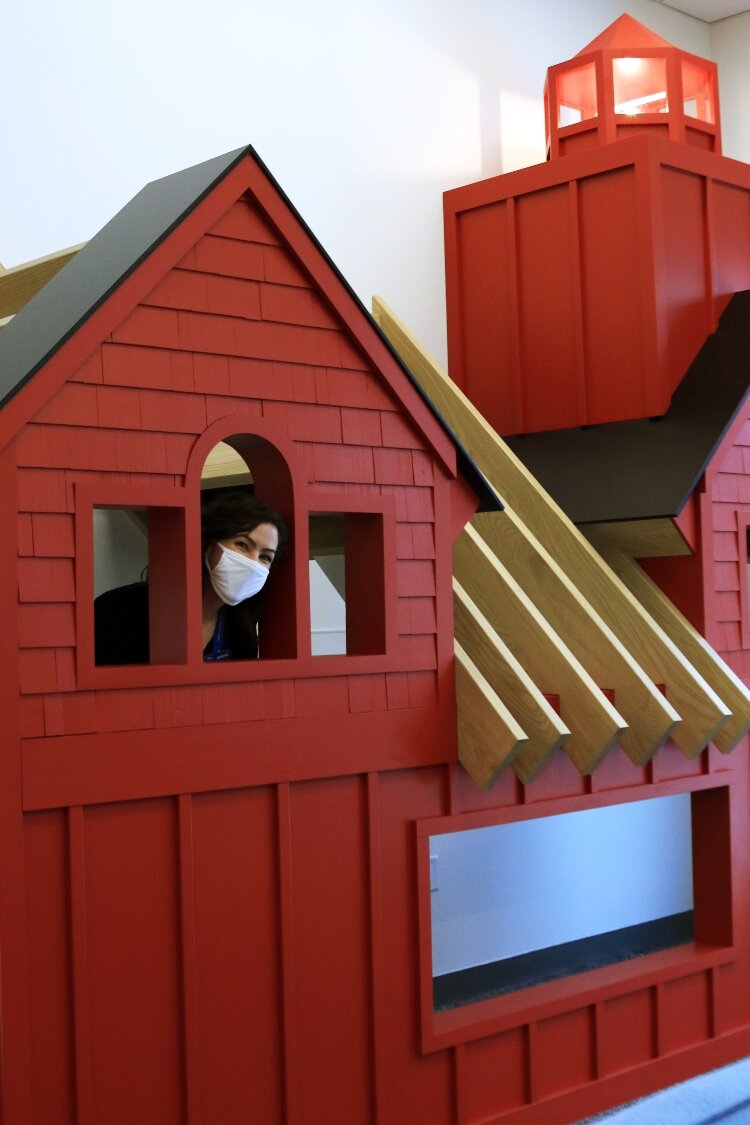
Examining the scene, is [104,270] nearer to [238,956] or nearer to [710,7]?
[238,956]

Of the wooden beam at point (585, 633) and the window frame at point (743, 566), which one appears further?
the window frame at point (743, 566)

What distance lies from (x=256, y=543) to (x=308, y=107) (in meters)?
2.60

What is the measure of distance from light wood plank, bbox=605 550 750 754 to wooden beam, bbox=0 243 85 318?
232 centimetres

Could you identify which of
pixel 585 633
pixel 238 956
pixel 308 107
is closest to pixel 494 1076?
pixel 238 956

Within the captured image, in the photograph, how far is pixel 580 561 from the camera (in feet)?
15.0

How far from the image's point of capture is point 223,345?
11.0 ft

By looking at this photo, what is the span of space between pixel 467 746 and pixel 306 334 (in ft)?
4.12

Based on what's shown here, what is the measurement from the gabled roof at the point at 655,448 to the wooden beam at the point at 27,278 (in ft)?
6.85

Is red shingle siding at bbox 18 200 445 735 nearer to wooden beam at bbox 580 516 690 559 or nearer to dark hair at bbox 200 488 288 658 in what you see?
dark hair at bbox 200 488 288 658

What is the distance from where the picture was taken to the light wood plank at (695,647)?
4438 mm

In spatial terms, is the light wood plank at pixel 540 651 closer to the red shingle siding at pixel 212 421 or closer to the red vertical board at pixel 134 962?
the red shingle siding at pixel 212 421

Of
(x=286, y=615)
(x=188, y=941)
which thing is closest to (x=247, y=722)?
(x=286, y=615)

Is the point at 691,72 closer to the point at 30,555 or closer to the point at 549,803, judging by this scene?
the point at 549,803

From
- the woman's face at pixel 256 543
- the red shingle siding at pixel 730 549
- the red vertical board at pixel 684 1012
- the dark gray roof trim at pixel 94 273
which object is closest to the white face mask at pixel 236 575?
the woman's face at pixel 256 543
